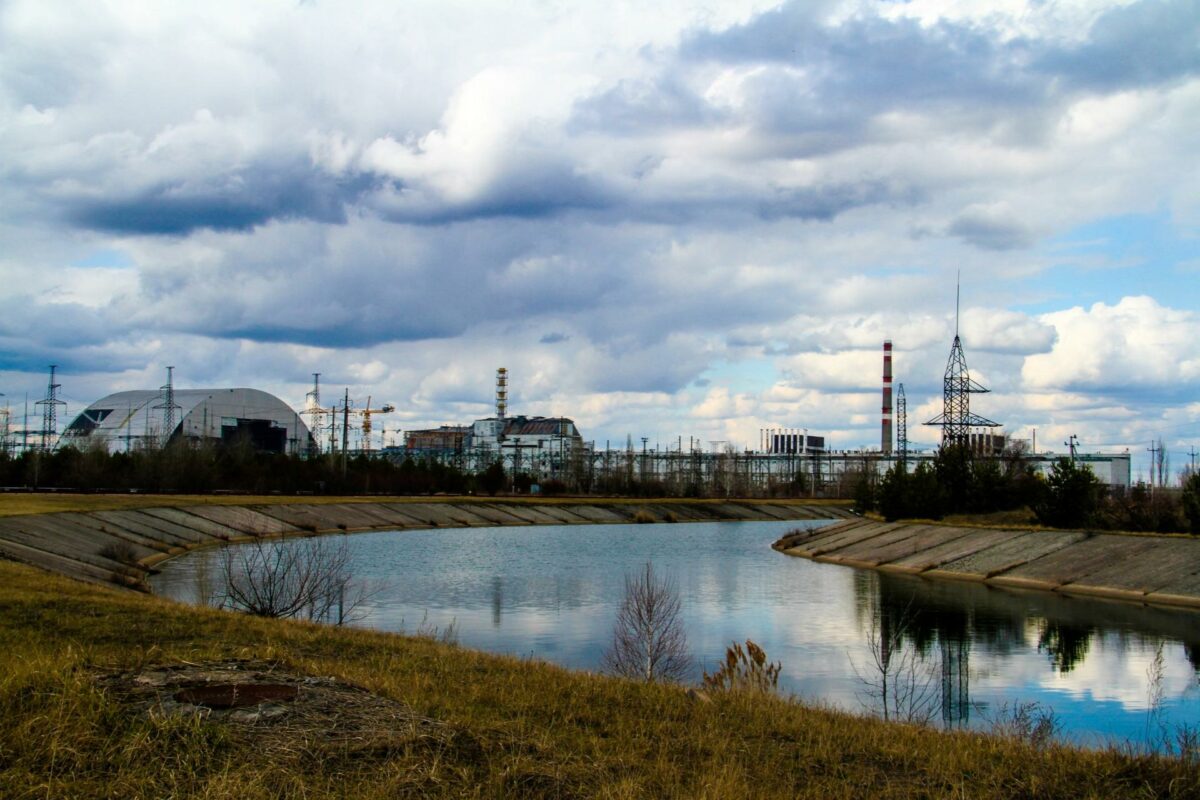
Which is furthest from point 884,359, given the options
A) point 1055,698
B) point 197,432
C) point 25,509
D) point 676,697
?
point 676,697

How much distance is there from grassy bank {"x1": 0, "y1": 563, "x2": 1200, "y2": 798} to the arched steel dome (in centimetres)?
16127

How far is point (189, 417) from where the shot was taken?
559 ft

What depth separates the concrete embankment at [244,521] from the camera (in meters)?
42.6

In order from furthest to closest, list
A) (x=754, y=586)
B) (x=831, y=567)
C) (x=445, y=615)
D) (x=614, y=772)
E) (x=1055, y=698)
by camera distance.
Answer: (x=831, y=567) → (x=754, y=586) → (x=445, y=615) → (x=1055, y=698) → (x=614, y=772)

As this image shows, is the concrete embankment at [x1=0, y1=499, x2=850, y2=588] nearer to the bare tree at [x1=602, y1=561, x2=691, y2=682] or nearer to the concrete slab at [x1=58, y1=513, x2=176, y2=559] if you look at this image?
the concrete slab at [x1=58, y1=513, x2=176, y2=559]

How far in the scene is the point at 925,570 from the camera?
5703 centimetres

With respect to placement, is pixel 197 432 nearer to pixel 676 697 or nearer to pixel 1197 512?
pixel 1197 512

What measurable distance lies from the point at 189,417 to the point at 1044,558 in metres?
148

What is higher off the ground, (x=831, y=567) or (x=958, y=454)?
(x=958, y=454)

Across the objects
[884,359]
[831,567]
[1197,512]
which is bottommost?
[831,567]

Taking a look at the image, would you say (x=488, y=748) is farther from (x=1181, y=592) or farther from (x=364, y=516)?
(x=364, y=516)

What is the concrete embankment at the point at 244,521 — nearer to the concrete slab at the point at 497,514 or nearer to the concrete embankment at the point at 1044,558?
the concrete slab at the point at 497,514

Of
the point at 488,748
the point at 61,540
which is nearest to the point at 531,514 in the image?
the point at 61,540

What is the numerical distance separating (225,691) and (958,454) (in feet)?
238
